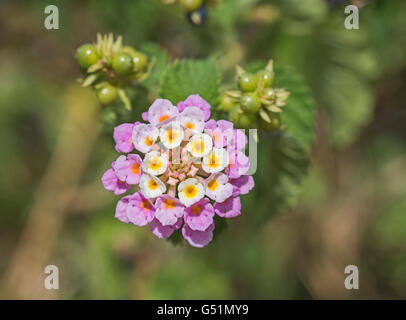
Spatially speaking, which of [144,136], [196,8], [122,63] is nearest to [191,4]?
[196,8]

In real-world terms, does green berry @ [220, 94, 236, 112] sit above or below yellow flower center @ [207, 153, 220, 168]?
above

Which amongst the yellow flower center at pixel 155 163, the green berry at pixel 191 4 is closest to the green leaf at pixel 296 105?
the green berry at pixel 191 4

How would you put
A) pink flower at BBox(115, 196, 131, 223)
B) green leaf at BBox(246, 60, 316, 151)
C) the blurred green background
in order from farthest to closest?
the blurred green background < green leaf at BBox(246, 60, 316, 151) < pink flower at BBox(115, 196, 131, 223)

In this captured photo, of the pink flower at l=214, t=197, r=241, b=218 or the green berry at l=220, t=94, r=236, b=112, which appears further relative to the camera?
the green berry at l=220, t=94, r=236, b=112

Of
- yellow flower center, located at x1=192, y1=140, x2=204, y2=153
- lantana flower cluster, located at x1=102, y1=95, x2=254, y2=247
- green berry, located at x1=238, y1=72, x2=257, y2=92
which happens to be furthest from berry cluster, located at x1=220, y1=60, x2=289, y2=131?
yellow flower center, located at x1=192, y1=140, x2=204, y2=153

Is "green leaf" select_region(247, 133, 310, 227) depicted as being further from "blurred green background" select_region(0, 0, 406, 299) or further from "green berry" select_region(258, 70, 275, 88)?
"blurred green background" select_region(0, 0, 406, 299)

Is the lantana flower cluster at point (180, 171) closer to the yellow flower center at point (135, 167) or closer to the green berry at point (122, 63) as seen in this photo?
the yellow flower center at point (135, 167)

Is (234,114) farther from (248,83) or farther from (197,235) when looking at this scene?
(197,235)

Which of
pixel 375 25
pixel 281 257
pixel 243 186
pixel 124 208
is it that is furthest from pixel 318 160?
pixel 124 208
